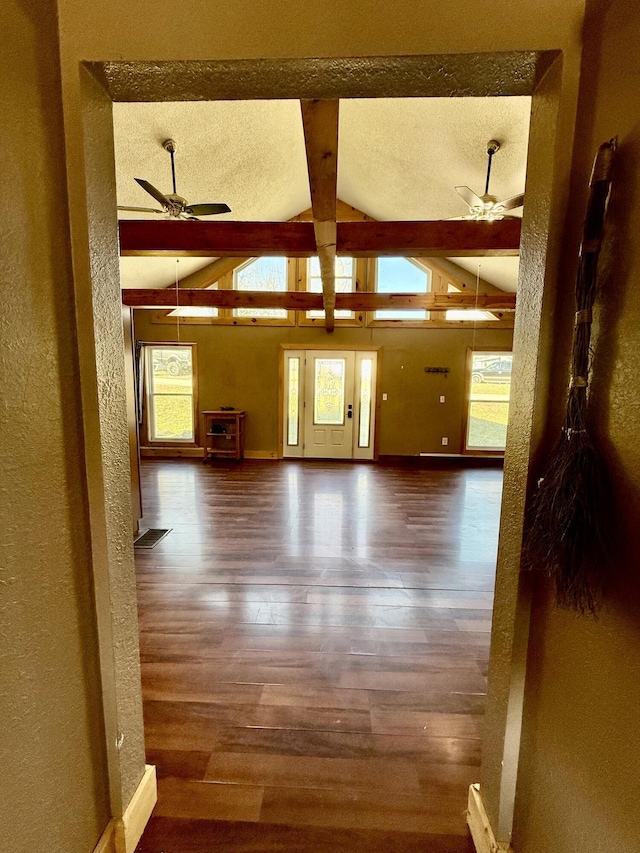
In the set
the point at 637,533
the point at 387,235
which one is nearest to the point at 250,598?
the point at 637,533

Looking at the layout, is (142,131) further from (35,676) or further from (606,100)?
(35,676)

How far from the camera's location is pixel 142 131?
2.98 meters

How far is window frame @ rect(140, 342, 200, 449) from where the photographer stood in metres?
6.67

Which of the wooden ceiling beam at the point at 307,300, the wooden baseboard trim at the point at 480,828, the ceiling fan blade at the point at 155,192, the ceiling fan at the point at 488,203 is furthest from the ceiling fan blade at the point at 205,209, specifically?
the wooden baseboard trim at the point at 480,828

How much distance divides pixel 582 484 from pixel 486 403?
655 cm

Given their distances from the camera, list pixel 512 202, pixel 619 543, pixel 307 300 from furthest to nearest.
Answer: pixel 307 300
pixel 512 202
pixel 619 543

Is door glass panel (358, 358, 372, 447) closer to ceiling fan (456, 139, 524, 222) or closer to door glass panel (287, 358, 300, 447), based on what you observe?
door glass panel (287, 358, 300, 447)

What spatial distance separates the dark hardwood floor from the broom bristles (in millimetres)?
1046

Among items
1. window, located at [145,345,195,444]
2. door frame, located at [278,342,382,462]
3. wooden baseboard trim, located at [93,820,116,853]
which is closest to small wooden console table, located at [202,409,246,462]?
window, located at [145,345,195,444]

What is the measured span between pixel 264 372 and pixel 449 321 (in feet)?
11.5

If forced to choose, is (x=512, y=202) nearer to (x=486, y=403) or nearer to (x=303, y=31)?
(x=303, y=31)

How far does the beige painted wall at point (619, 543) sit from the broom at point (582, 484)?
25 mm

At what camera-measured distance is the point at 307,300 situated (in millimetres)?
5285

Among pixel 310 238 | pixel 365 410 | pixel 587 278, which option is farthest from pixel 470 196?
pixel 365 410
